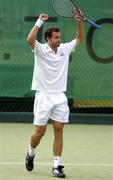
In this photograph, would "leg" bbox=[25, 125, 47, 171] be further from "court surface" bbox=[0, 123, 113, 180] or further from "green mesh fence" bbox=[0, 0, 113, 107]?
"green mesh fence" bbox=[0, 0, 113, 107]

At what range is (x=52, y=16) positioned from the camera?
11.4 meters

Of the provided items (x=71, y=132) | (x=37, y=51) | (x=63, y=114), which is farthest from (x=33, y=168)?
(x=71, y=132)

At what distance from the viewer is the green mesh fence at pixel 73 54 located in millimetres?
11258

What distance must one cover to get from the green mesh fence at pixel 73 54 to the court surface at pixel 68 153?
587mm

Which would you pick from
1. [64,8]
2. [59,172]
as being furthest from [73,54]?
[59,172]

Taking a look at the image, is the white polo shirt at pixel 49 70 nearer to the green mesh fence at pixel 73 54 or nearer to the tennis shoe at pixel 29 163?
the tennis shoe at pixel 29 163

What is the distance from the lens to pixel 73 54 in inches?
448

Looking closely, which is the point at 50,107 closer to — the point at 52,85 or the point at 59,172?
the point at 52,85

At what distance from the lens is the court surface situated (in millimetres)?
7516

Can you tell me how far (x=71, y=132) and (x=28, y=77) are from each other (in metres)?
1.21

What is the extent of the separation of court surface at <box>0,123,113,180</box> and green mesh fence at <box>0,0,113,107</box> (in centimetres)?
59

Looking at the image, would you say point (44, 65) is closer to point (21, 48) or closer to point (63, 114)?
point (63, 114)

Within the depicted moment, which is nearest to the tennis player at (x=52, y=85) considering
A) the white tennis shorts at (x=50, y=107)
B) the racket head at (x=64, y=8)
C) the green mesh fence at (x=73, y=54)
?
the white tennis shorts at (x=50, y=107)

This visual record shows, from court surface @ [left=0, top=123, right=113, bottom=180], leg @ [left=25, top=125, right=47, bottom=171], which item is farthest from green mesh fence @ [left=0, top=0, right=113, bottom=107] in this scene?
leg @ [left=25, top=125, right=47, bottom=171]
